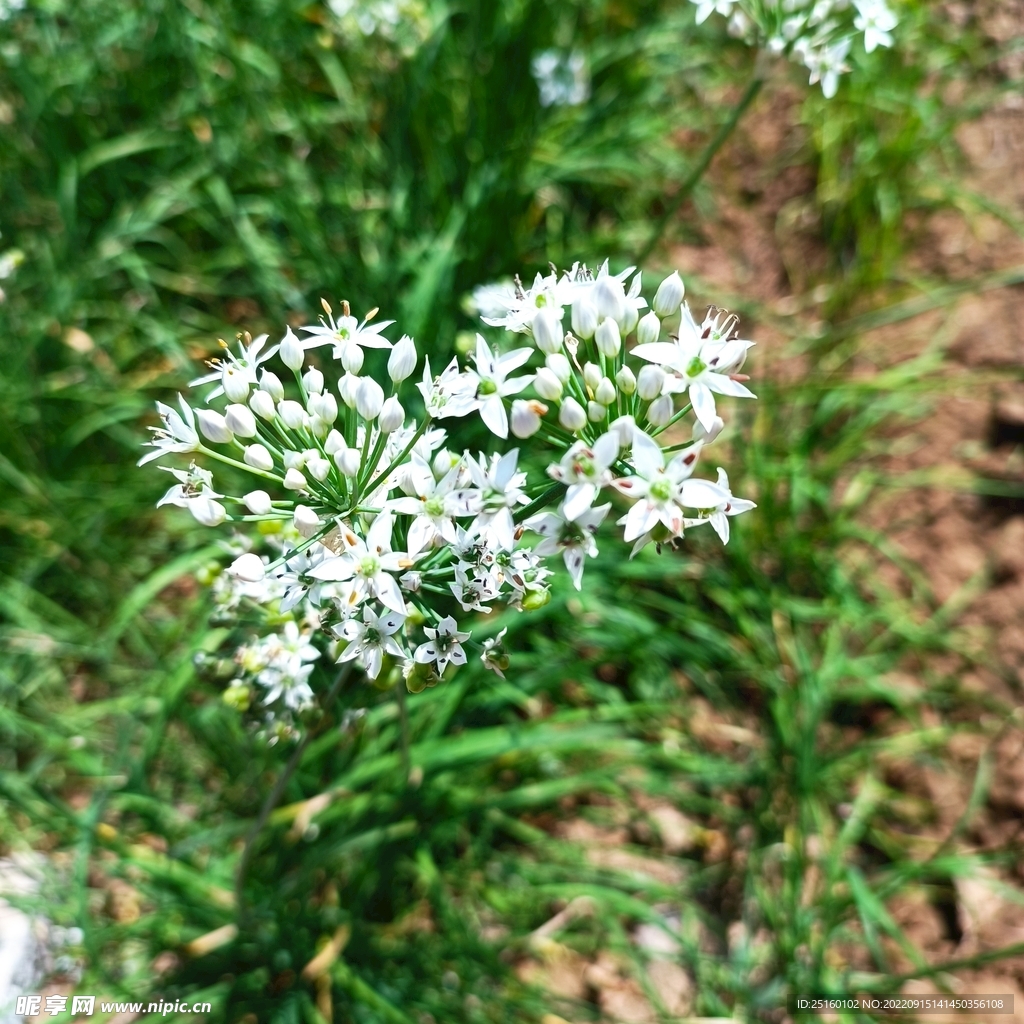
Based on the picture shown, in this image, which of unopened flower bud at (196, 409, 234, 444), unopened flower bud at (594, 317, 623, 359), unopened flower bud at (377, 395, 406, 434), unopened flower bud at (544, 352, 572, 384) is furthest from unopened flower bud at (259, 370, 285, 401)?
unopened flower bud at (594, 317, 623, 359)

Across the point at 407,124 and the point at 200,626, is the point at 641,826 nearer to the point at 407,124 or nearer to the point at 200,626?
the point at 200,626

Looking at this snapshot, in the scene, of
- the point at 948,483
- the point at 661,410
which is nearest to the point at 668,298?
the point at 661,410

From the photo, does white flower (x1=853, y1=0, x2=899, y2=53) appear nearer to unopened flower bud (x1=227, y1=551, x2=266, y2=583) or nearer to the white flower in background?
the white flower in background

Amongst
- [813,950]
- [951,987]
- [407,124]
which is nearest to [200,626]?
[407,124]

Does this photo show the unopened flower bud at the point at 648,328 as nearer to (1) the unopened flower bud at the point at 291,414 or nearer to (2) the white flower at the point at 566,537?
(2) the white flower at the point at 566,537

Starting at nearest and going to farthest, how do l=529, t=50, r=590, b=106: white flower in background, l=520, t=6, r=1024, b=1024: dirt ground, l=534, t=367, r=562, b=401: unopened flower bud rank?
l=534, t=367, r=562, b=401: unopened flower bud → l=520, t=6, r=1024, b=1024: dirt ground → l=529, t=50, r=590, b=106: white flower in background

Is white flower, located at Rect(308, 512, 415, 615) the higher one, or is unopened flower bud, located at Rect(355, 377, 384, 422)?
unopened flower bud, located at Rect(355, 377, 384, 422)
